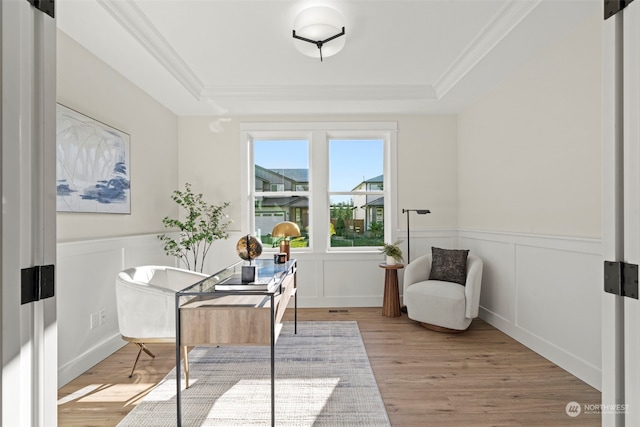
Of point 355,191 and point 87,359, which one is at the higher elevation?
point 355,191

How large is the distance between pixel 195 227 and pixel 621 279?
4.41 m

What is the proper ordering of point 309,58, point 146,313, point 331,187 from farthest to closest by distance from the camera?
1. point 331,187
2. point 309,58
3. point 146,313

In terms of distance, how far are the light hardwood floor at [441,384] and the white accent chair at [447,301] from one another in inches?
6.1

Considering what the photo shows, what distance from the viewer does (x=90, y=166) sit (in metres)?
2.98

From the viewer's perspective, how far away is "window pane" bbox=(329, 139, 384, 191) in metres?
5.09

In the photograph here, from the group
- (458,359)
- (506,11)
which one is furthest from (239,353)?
(506,11)

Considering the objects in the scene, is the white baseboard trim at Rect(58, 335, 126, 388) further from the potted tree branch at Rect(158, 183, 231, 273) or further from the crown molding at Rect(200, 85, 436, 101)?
the crown molding at Rect(200, 85, 436, 101)

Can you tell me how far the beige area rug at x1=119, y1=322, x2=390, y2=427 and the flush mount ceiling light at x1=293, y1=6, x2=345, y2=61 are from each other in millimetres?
2573

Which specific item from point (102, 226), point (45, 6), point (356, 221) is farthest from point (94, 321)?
point (356, 221)

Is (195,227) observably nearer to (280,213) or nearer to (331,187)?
(280,213)

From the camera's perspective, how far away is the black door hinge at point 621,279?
1.00 m

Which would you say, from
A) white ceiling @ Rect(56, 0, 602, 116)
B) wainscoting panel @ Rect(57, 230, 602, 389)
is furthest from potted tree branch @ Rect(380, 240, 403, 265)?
white ceiling @ Rect(56, 0, 602, 116)

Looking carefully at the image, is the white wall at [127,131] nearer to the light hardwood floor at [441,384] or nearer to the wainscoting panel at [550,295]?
the light hardwood floor at [441,384]

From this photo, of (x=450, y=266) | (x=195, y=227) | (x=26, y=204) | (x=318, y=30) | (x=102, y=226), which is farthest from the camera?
(x=195, y=227)
